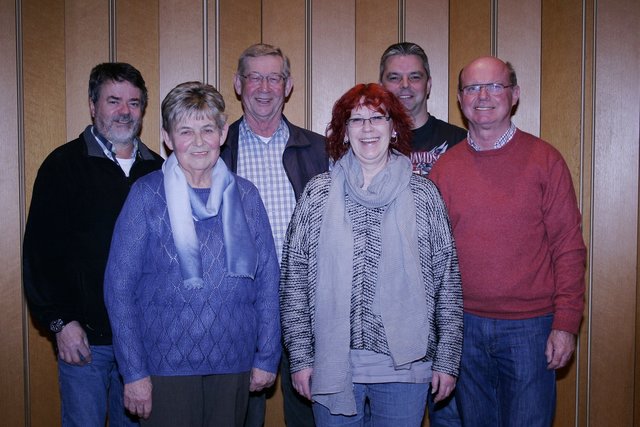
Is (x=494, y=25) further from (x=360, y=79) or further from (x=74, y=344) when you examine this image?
(x=74, y=344)

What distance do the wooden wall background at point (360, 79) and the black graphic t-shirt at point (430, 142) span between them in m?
0.51

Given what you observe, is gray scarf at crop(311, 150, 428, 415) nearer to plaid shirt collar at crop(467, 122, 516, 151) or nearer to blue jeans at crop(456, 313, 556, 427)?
blue jeans at crop(456, 313, 556, 427)

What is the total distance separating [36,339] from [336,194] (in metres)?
2.29

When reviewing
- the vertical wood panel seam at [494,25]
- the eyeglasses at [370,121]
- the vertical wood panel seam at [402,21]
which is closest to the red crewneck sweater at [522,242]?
the eyeglasses at [370,121]

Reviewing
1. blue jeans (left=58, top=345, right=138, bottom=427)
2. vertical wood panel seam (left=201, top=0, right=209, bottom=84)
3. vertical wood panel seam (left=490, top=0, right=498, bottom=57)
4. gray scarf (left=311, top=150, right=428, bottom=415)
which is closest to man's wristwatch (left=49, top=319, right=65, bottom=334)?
blue jeans (left=58, top=345, right=138, bottom=427)

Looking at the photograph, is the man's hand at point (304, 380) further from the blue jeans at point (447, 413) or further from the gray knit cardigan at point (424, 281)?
the blue jeans at point (447, 413)

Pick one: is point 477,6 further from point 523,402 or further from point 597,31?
point 523,402

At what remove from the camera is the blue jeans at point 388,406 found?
6.99ft

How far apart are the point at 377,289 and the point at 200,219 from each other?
69cm

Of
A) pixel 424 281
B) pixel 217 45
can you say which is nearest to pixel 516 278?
pixel 424 281

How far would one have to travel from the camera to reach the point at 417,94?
10.1ft

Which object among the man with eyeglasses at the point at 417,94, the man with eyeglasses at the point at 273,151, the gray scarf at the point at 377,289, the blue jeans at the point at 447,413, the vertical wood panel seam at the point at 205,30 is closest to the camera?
the gray scarf at the point at 377,289

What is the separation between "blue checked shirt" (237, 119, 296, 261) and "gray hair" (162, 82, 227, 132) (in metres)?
0.72

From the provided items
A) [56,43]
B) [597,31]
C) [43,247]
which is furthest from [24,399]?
[597,31]
